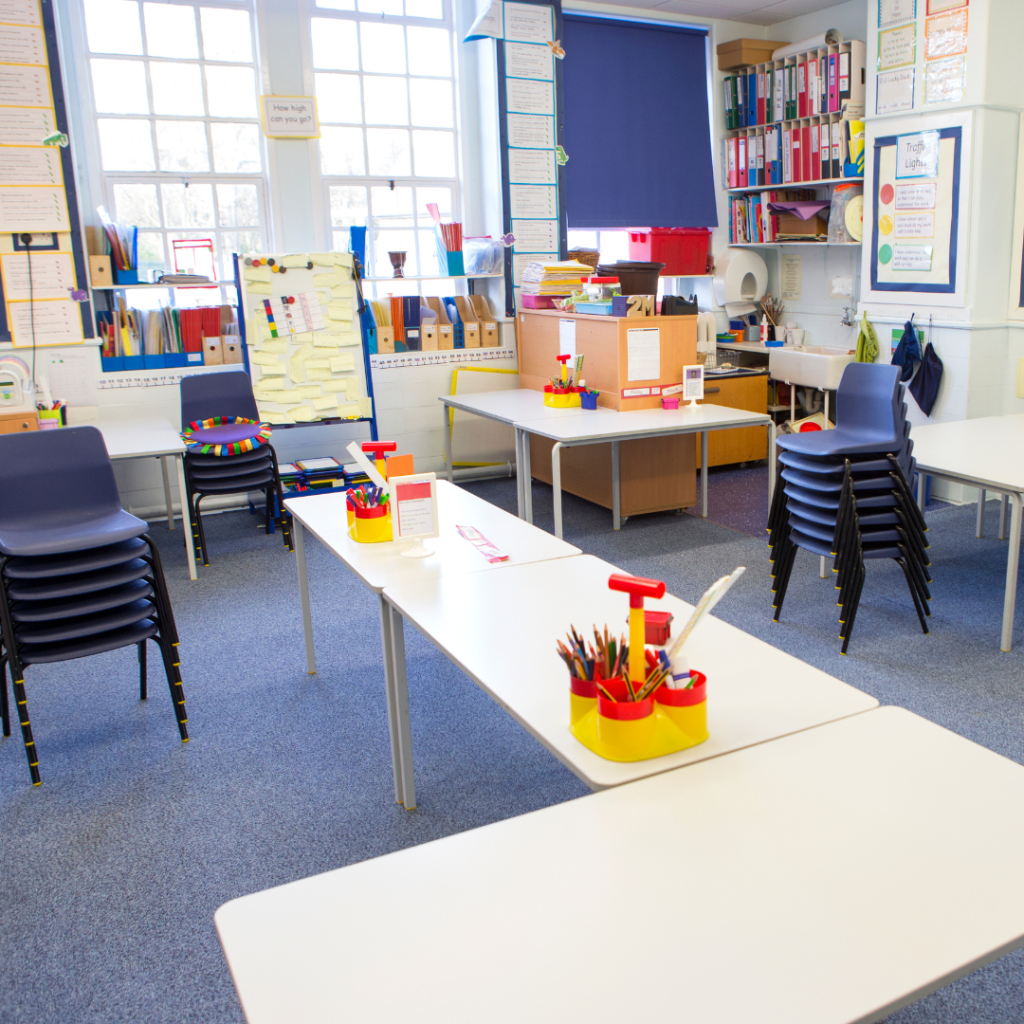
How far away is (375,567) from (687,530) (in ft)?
9.64

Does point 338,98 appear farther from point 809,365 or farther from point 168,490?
point 809,365

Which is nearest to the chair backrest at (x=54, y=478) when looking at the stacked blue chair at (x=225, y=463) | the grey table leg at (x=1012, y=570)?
the stacked blue chair at (x=225, y=463)

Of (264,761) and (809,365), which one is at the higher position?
(809,365)

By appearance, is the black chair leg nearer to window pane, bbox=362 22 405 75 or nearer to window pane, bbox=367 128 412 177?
window pane, bbox=367 128 412 177

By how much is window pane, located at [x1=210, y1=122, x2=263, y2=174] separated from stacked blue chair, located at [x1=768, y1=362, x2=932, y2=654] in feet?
12.8

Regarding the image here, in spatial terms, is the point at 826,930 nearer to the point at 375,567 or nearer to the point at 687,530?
the point at 375,567

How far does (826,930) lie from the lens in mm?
1123

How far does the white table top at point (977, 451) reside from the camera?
336 centimetres

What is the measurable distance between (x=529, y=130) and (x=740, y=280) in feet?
6.32

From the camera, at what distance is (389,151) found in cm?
615

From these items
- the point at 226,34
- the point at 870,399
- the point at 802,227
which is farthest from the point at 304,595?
the point at 802,227

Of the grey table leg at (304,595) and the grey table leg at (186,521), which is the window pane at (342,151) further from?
the grey table leg at (304,595)

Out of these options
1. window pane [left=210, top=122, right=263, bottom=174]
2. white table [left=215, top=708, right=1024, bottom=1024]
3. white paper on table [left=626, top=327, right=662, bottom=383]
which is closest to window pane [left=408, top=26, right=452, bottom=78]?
window pane [left=210, top=122, right=263, bottom=174]

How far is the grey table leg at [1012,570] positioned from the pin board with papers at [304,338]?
3583mm
